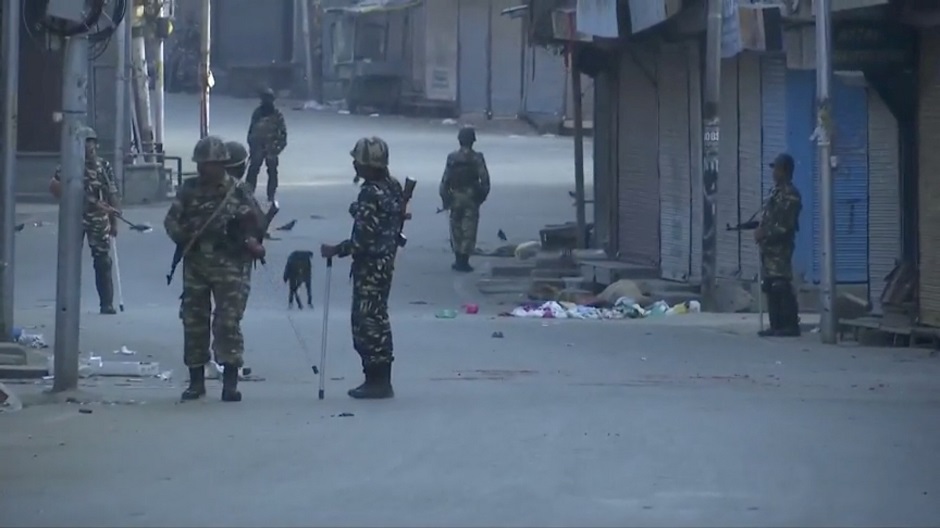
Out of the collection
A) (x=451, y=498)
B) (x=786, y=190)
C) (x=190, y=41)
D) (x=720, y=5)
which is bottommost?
(x=451, y=498)

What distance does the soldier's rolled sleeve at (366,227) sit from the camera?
1188 centimetres

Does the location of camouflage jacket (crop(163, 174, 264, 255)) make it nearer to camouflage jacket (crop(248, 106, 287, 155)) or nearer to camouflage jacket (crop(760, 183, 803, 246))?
camouflage jacket (crop(760, 183, 803, 246))

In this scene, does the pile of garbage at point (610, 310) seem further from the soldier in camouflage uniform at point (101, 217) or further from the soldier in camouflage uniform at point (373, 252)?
the soldier in camouflage uniform at point (373, 252)

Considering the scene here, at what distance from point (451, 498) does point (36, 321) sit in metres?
9.96

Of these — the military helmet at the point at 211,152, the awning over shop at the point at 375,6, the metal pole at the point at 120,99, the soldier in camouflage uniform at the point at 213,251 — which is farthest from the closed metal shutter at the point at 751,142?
the awning over shop at the point at 375,6

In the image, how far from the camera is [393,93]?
5328 centimetres

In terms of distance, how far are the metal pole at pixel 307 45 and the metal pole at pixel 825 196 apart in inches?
1628

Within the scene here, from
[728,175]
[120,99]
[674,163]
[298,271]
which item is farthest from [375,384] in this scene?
[120,99]

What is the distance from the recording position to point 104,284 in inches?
718

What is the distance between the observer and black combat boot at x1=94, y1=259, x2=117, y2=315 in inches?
715

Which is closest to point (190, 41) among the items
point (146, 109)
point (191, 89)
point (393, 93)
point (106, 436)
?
point (191, 89)

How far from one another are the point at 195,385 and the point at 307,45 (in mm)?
45710

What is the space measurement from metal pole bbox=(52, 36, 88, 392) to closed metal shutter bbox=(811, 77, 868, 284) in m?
9.30

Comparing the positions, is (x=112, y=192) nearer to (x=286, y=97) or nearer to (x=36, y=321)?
(x=36, y=321)
